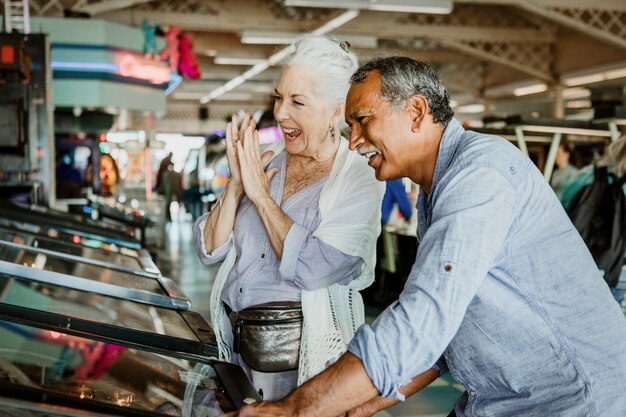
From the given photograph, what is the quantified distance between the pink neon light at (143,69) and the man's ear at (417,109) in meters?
8.23

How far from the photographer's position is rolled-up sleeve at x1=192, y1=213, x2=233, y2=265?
81.4 inches

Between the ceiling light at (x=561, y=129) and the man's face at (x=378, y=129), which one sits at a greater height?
the man's face at (x=378, y=129)

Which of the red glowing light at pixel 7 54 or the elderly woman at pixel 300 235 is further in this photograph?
the red glowing light at pixel 7 54

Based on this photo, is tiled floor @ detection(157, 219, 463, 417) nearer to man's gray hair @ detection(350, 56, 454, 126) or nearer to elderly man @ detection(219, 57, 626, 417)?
elderly man @ detection(219, 57, 626, 417)

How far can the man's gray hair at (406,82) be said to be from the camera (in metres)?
1.33

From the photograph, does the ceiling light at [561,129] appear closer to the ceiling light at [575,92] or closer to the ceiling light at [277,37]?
the ceiling light at [277,37]

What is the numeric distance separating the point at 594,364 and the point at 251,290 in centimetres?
97

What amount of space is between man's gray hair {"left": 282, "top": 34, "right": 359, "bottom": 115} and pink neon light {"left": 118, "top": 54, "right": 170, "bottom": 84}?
298 inches

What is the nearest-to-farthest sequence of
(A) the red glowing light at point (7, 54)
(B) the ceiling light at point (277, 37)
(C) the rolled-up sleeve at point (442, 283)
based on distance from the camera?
(C) the rolled-up sleeve at point (442, 283) → (A) the red glowing light at point (7, 54) → (B) the ceiling light at point (277, 37)

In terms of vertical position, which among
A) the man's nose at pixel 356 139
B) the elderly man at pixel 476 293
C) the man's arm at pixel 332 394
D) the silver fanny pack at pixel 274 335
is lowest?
the silver fanny pack at pixel 274 335

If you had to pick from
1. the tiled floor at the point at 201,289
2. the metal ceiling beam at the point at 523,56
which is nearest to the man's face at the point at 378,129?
the tiled floor at the point at 201,289

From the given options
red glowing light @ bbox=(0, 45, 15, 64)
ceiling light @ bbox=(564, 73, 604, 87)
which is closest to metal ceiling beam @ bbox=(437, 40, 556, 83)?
ceiling light @ bbox=(564, 73, 604, 87)

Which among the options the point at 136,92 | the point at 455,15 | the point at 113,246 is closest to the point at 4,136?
the point at 113,246

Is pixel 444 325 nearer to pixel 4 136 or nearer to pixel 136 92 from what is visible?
pixel 4 136
